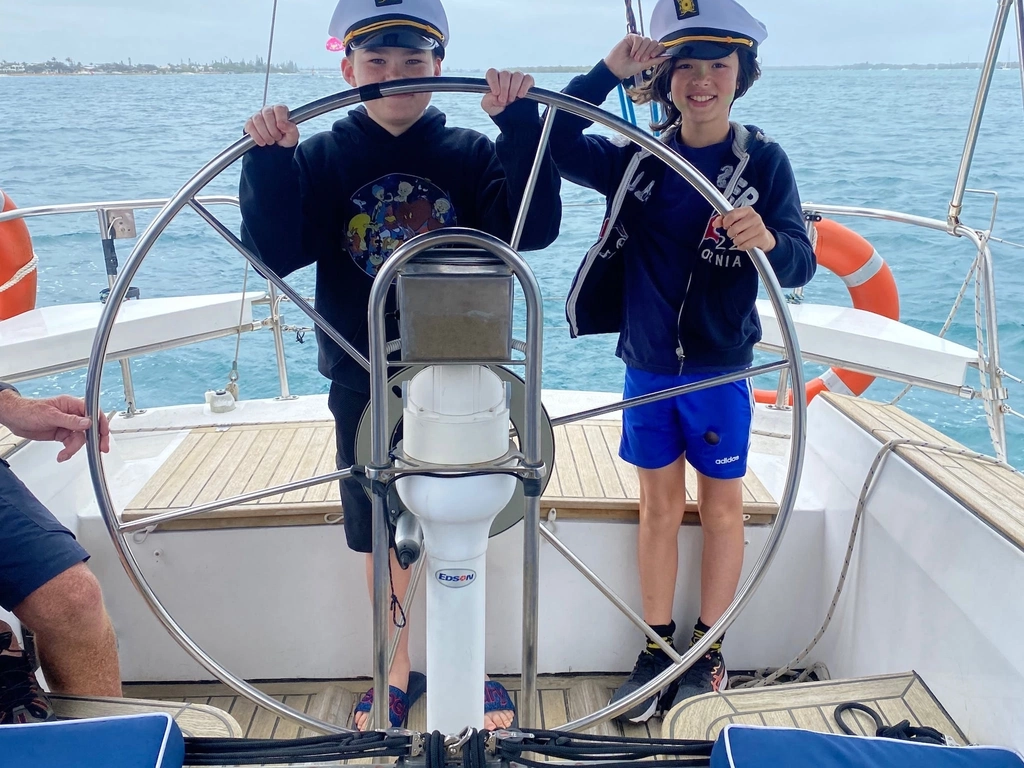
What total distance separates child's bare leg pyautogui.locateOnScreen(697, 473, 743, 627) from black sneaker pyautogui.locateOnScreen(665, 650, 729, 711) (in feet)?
0.23

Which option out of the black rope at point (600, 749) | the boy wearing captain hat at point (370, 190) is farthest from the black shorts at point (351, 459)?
the black rope at point (600, 749)

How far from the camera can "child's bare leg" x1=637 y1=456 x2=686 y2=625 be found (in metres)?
1.51

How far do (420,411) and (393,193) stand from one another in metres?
0.54

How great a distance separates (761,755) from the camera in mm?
816

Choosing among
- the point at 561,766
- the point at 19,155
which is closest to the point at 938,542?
the point at 561,766

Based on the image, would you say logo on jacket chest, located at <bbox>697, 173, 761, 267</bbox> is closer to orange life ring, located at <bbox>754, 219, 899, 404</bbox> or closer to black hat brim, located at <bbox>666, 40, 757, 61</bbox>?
black hat brim, located at <bbox>666, 40, 757, 61</bbox>

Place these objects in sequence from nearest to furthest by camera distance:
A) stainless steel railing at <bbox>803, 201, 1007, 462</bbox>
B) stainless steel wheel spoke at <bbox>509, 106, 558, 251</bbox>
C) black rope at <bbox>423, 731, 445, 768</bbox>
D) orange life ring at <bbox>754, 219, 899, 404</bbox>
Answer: black rope at <bbox>423, 731, 445, 768</bbox> → stainless steel wheel spoke at <bbox>509, 106, 558, 251</bbox> → stainless steel railing at <bbox>803, 201, 1007, 462</bbox> → orange life ring at <bbox>754, 219, 899, 404</bbox>

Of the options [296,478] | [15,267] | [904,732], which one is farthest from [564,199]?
[904,732]

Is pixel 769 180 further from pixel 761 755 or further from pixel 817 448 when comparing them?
pixel 761 755

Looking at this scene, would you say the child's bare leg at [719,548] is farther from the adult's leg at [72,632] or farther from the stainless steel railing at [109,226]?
the stainless steel railing at [109,226]

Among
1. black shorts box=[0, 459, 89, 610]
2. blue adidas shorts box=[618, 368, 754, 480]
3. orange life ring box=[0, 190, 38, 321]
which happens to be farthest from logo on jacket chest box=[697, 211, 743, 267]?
orange life ring box=[0, 190, 38, 321]

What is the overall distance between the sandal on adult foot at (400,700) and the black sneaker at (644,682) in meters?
0.37

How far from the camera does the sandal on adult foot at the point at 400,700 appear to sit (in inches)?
56.7

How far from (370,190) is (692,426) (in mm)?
651
